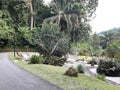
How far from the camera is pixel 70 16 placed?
159 ft

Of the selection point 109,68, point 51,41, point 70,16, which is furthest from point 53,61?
point 70,16

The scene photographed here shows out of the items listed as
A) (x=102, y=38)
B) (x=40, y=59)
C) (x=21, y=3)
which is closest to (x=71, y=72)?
(x=40, y=59)

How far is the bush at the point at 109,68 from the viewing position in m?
19.0

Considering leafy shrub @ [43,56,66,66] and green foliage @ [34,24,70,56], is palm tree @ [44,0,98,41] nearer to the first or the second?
green foliage @ [34,24,70,56]

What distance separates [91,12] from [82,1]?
3.09 meters

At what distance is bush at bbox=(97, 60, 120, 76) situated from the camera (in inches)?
746

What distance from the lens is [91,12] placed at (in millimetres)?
55406

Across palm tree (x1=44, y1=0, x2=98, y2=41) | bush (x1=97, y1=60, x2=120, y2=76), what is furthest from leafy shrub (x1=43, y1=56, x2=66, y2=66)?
palm tree (x1=44, y1=0, x2=98, y2=41)

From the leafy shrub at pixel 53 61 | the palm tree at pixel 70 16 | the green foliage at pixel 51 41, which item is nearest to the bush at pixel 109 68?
the leafy shrub at pixel 53 61

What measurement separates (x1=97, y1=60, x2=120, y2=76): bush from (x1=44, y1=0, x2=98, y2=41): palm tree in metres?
28.1

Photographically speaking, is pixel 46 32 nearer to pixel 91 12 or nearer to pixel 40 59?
pixel 40 59

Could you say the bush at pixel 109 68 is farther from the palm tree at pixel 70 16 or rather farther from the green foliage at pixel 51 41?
the palm tree at pixel 70 16

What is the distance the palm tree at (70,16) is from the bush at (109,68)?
28.1m

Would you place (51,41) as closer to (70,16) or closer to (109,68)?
(109,68)
